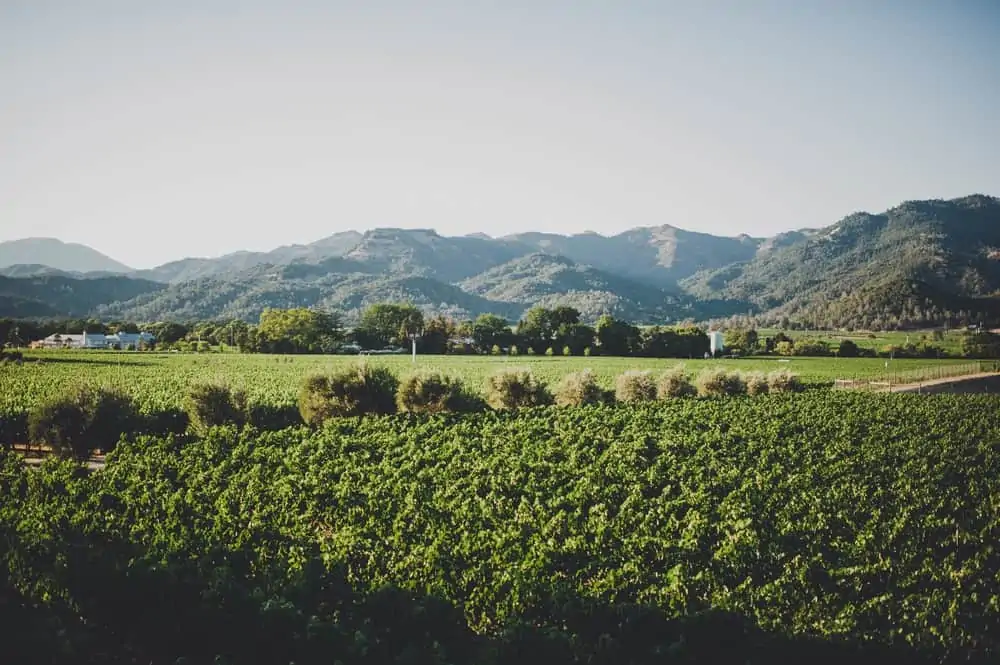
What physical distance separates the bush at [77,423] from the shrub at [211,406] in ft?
11.9

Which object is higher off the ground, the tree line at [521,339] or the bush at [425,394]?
the tree line at [521,339]

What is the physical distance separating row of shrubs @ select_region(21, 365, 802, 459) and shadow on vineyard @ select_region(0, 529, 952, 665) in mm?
21707

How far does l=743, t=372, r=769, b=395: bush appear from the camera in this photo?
178ft

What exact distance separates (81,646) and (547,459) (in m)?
16.9

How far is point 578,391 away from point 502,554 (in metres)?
33.4

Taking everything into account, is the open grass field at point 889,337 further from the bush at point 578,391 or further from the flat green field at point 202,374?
the bush at point 578,391

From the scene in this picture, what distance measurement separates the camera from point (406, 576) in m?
12.8

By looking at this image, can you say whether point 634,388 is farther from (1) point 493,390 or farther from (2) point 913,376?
(2) point 913,376

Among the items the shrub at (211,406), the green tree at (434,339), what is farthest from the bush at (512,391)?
the green tree at (434,339)

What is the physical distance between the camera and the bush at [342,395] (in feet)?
121

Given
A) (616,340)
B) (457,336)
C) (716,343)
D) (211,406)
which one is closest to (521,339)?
(616,340)

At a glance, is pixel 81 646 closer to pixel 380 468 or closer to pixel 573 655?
pixel 573 655

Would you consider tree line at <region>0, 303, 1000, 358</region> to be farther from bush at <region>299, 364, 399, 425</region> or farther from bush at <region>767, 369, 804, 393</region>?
bush at <region>299, 364, 399, 425</region>

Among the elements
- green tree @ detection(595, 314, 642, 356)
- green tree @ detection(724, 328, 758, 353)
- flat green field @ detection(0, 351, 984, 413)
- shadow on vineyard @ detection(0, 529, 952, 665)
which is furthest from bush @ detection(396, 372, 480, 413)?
green tree @ detection(724, 328, 758, 353)
